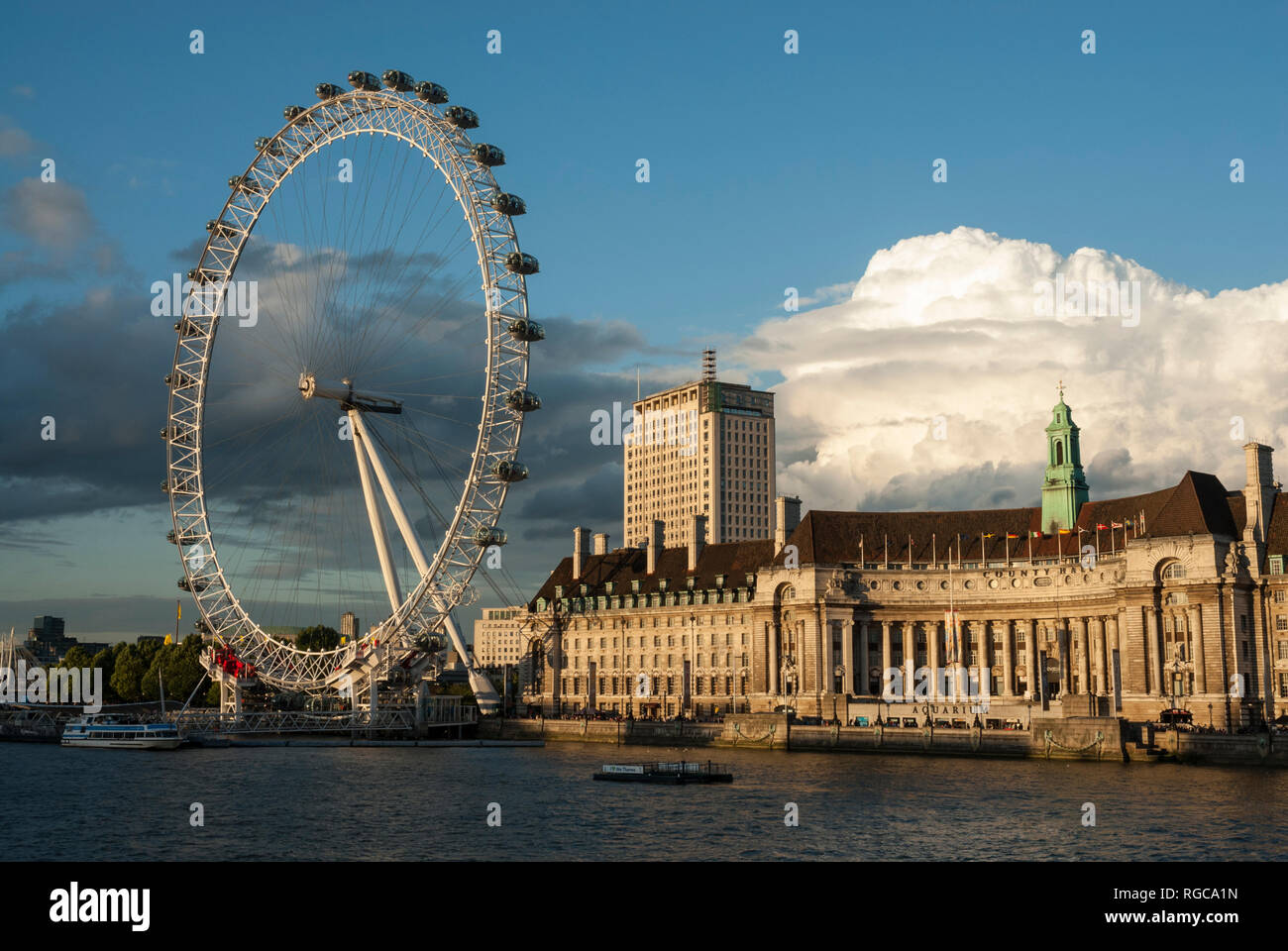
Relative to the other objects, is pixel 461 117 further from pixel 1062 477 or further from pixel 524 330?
pixel 1062 477

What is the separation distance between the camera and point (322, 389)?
99.1 metres

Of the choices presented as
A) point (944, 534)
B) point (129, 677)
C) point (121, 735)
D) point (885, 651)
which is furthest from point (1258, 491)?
point (129, 677)

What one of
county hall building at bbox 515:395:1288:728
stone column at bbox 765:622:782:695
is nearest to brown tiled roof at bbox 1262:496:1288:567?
county hall building at bbox 515:395:1288:728

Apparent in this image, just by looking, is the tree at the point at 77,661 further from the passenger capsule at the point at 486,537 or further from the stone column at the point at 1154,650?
the stone column at the point at 1154,650

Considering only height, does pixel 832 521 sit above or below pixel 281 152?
below

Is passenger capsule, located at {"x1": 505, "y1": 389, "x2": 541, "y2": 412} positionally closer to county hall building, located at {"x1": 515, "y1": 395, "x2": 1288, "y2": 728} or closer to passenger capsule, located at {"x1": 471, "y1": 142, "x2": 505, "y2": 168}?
passenger capsule, located at {"x1": 471, "y1": 142, "x2": 505, "y2": 168}

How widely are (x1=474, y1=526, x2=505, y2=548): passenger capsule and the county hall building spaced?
140 feet

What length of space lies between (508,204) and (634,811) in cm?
4560

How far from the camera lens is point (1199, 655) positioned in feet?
368
